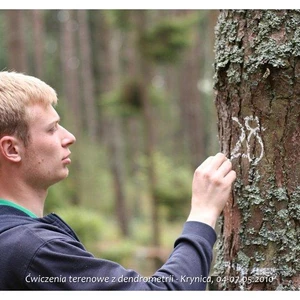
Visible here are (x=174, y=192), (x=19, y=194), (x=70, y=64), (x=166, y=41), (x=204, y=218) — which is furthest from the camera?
(x=70, y=64)

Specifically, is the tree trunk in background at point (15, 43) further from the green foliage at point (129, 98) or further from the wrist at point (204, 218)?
the wrist at point (204, 218)

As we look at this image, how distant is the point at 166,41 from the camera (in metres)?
7.93

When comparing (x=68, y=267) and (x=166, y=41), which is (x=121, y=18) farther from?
(x=68, y=267)

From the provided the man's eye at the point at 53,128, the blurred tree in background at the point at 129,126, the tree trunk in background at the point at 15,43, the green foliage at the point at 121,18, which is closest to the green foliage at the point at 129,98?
the blurred tree in background at the point at 129,126

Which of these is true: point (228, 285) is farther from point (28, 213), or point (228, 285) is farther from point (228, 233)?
point (28, 213)

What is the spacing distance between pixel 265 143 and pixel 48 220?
2.78ft

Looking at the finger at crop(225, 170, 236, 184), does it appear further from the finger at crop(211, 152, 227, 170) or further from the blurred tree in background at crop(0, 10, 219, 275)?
the blurred tree in background at crop(0, 10, 219, 275)

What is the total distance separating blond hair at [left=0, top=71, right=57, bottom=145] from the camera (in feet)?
5.60

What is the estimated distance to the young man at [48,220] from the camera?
1.49m

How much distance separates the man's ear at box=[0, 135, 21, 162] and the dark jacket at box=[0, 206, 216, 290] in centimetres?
26

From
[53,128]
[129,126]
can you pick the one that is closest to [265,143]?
[53,128]

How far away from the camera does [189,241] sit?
1564 mm

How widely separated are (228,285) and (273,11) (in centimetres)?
109

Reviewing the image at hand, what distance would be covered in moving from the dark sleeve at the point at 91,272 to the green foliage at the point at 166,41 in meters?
6.32
